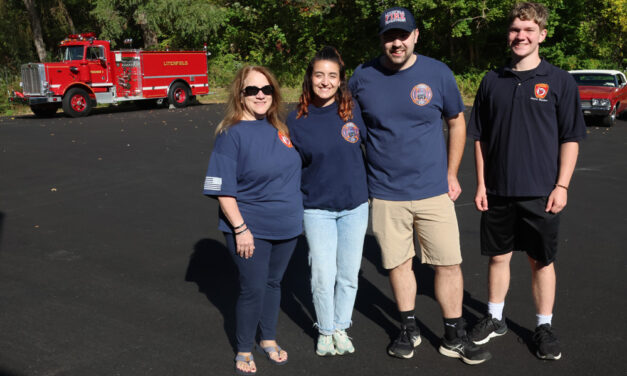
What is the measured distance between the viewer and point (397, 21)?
3158 mm

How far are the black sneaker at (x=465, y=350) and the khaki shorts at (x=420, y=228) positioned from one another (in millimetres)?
491

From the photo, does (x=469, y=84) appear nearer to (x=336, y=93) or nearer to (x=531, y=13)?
(x=531, y=13)

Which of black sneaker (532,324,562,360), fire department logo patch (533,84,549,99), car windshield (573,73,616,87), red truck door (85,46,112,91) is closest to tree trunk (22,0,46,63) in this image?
red truck door (85,46,112,91)

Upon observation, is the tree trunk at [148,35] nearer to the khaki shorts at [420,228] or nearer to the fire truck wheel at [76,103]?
the fire truck wheel at [76,103]

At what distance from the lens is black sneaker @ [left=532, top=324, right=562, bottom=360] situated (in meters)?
3.37

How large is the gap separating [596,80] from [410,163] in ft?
49.6

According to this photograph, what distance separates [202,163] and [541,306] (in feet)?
24.4

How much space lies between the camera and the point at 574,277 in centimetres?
468

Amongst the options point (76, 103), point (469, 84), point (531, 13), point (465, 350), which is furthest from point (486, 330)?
point (469, 84)

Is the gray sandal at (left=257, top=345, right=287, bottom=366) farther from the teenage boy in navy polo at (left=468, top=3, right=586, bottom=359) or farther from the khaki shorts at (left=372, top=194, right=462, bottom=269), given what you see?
the teenage boy in navy polo at (left=468, top=3, right=586, bottom=359)

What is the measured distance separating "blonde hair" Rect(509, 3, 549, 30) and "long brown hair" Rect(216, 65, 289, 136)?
4.57 feet

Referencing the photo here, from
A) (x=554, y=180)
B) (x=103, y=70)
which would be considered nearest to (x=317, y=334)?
(x=554, y=180)

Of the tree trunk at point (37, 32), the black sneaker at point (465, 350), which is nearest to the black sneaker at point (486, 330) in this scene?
the black sneaker at point (465, 350)

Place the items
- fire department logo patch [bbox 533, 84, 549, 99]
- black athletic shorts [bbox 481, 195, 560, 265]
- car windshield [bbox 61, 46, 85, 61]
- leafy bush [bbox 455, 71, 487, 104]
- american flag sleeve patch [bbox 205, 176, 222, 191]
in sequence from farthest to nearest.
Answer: leafy bush [bbox 455, 71, 487, 104] < car windshield [bbox 61, 46, 85, 61] < black athletic shorts [bbox 481, 195, 560, 265] < fire department logo patch [bbox 533, 84, 549, 99] < american flag sleeve patch [bbox 205, 176, 222, 191]
